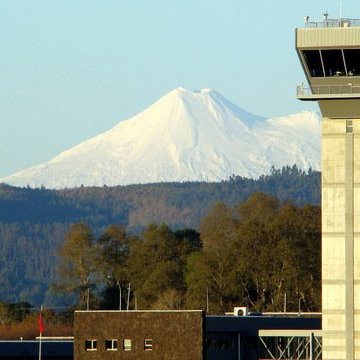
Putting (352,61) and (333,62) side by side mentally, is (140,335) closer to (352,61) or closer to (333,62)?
(333,62)

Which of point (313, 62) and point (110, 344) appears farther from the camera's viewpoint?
point (110, 344)

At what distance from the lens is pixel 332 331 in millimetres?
94812

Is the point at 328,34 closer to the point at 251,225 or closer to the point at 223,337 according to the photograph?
the point at 223,337

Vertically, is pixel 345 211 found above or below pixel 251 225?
below

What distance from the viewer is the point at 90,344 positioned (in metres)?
124

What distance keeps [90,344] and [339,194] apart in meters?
33.7

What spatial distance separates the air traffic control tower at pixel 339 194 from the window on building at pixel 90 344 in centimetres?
3214

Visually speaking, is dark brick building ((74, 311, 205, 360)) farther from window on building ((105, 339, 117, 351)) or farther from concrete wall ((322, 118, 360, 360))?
concrete wall ((322, 118, 360, 360))

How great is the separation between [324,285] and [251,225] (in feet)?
320

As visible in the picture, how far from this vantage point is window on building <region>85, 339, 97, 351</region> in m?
124

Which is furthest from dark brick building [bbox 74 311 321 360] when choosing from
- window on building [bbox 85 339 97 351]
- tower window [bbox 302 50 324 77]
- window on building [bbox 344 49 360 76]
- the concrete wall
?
window on building [bbox 344 49 360 76]

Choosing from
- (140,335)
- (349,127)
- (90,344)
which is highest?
(349,127)

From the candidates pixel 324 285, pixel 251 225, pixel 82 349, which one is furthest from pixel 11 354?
pixel 251 225

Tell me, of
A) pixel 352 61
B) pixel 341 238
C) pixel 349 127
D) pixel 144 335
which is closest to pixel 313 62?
pixel 352 61
